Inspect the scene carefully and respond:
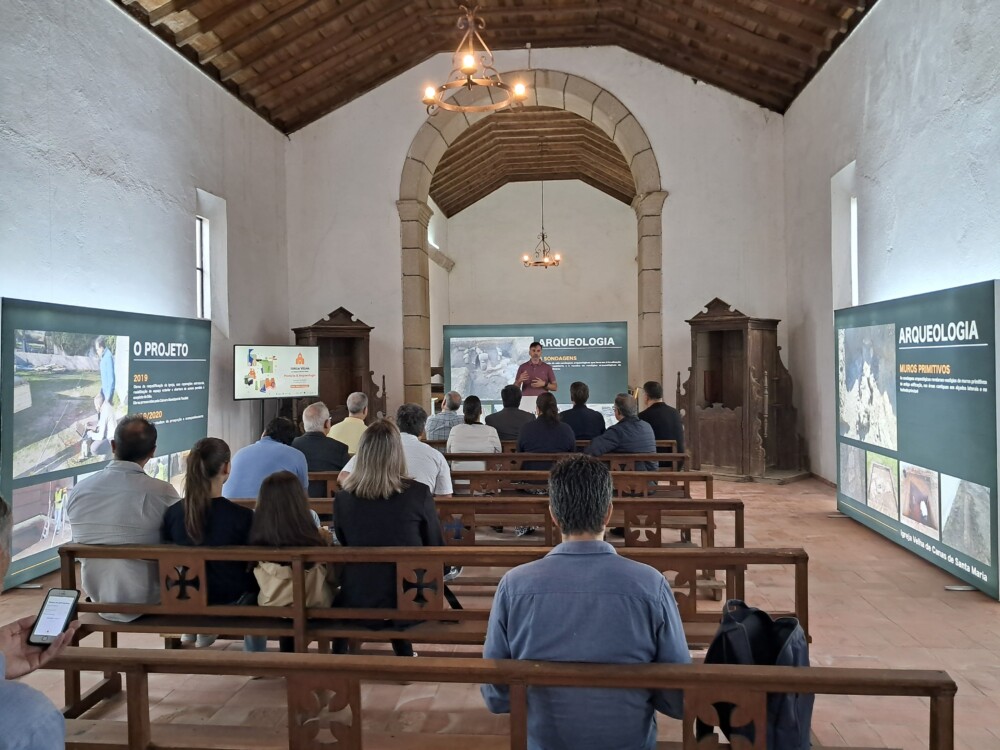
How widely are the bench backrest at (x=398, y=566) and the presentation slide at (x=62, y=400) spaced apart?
7.78ft

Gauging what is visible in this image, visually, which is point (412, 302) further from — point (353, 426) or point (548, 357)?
point (353, 426)

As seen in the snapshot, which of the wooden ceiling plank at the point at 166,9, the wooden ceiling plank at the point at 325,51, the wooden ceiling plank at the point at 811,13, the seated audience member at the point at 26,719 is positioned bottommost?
the seated audience member at the point at 26,719

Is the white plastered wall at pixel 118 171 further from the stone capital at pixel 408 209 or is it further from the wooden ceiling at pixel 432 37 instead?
the stone capital at pixel 408 209

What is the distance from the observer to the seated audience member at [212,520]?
2.73 metres

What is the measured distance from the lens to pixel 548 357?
10172mm

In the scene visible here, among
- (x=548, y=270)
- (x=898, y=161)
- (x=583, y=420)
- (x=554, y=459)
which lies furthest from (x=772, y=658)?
(x=548, y=270)

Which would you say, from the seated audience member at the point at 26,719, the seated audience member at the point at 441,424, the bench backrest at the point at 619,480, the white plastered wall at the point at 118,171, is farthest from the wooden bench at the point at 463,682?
the seated audience member at the point at 441,424

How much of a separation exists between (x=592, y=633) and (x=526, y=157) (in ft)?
44.0

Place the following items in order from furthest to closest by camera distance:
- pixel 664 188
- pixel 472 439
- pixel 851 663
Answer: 1. pixel 664 188
2. pixel 472 439
3. pixel 851 663

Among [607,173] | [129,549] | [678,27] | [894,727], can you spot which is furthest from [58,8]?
[607,173]

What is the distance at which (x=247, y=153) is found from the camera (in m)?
8.37

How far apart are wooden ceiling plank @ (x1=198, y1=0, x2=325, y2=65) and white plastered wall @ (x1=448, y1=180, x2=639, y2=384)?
31.1ft

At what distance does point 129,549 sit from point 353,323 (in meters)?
6.59

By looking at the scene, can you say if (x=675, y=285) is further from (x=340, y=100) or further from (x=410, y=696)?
(x=410, y=696)
